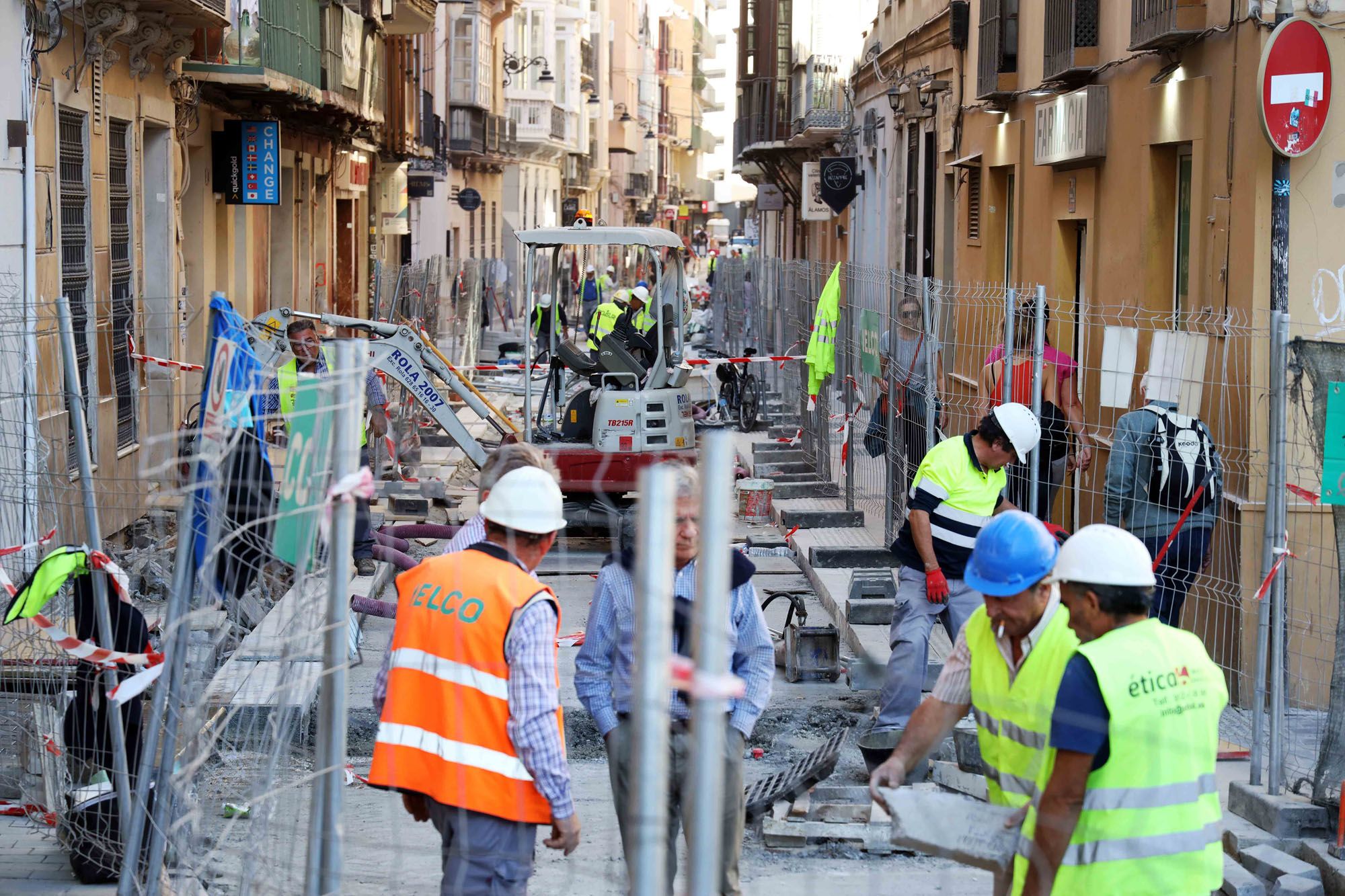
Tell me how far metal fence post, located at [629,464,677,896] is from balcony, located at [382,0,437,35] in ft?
85.8

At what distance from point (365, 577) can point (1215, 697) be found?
826 cm

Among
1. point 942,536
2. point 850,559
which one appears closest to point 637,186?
point 850,559

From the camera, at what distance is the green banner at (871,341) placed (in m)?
11.9

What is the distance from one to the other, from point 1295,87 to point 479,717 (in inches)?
238

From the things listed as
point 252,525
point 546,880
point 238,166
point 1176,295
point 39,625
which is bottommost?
point 546,880

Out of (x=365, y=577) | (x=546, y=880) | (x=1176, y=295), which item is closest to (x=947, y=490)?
(x=546, y=880)

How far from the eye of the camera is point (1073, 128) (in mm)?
12188

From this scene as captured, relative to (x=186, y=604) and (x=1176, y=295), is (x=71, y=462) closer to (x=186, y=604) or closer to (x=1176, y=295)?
(x=186, y=604)

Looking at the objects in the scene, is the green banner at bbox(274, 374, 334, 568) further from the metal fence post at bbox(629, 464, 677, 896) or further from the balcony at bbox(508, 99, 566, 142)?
the balcony at bbox(508, 99, 566, 142)

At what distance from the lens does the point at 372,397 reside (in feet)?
49.6

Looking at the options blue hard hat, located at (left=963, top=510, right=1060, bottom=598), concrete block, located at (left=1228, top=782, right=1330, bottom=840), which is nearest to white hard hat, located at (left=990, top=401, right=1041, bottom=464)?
concrete block, located at (left=1228, top=782, right=1330, bottom=840)

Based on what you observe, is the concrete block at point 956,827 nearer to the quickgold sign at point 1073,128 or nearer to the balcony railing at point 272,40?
the quickgold sign at point 1073,128

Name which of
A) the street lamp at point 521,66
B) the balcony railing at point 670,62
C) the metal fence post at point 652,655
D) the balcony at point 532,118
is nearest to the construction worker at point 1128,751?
the metal fence post at point 652,655

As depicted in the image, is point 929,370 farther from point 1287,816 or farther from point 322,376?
point 322,376
